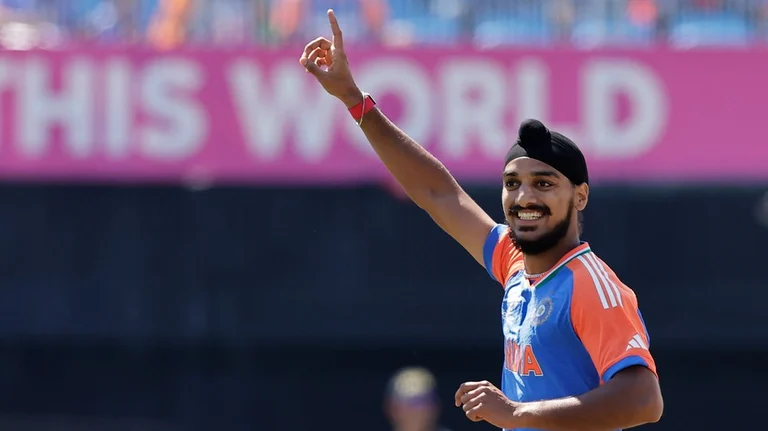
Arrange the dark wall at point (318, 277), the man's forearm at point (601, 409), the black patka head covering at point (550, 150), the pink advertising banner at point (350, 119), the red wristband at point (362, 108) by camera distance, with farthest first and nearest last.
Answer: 1. the dark wall at point (318, 277)
2. the pink advertising banner at point (350, 119)
3. the red wristband at point (362, 108)
4. the black patka head covering at point (550, 150)
5. the man's forearm at point (601, 409)

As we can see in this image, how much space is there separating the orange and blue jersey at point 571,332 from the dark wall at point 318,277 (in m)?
5.54

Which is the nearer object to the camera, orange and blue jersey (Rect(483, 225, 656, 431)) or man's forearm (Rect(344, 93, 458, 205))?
orange and blue jersey (Rect(483, 225, 656, 431))

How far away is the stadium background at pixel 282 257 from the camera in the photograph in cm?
849

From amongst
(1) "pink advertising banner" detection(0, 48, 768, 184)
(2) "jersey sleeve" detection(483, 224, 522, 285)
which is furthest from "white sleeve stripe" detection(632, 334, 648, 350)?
(1) "pink advertising banner" detection(0, 48, 768, 184)

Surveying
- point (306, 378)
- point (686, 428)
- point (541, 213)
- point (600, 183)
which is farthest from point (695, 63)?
point (541, 213)

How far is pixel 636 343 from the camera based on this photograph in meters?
2.95

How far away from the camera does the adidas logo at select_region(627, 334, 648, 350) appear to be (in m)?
2.94

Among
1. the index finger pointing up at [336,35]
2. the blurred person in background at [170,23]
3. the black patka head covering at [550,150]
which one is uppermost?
the blurred person in background at [170,23]

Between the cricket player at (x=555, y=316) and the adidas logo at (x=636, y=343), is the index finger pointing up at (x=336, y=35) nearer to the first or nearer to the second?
the cricket player at (x=555, y=316)

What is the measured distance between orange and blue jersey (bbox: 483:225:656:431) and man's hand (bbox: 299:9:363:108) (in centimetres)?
85

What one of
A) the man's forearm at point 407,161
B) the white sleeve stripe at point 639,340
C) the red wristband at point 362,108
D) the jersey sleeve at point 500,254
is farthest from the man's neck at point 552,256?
the red wristband at point 362,108

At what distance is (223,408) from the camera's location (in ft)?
29.8

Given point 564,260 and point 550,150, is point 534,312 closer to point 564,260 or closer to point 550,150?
point 564,260

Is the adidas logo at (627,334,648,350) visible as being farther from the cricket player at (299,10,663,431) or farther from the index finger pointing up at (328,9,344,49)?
the index finger pointing up at (328,9,344,49)
